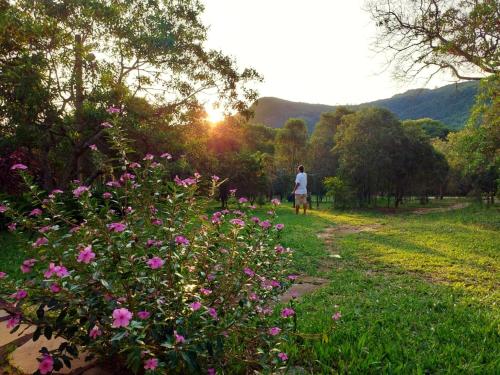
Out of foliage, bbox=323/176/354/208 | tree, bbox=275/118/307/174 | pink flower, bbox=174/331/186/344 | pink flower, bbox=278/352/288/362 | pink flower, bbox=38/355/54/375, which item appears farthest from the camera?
tree, bbox=275/118/307/174

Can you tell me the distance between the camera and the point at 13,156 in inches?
579

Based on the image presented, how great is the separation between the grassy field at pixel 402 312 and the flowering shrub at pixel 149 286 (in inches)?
34.0

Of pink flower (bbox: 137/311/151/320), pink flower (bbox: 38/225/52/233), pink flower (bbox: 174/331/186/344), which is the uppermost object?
pink flower (bbox: 38/225/52/233)

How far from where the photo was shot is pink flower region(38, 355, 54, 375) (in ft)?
7.16

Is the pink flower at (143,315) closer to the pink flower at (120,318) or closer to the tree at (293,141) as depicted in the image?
the pink flower at (120,318)

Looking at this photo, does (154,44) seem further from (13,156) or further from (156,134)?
(13,156)

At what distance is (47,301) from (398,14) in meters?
17.1

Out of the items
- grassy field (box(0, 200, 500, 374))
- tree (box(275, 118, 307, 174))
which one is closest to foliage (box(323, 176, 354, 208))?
grassy field (box(0, 200, 500, 374))

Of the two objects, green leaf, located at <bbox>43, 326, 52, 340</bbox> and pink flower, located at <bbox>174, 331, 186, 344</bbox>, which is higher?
pink flower, located at <bbox>174, 331, 186, 344</bbox>

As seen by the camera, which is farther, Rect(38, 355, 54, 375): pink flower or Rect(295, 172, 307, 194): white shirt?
Rect(295, 172, 307, 194): white shirt

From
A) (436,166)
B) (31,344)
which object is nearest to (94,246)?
(31,344)

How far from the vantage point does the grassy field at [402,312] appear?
346 centimetres

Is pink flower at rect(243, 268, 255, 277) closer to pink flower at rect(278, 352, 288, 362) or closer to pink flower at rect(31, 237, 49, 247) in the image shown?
pink flower at rect(278, 352, 288, 362)

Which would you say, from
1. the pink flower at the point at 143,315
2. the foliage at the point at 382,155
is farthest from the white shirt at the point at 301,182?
the pink flower at the point at 143,315
